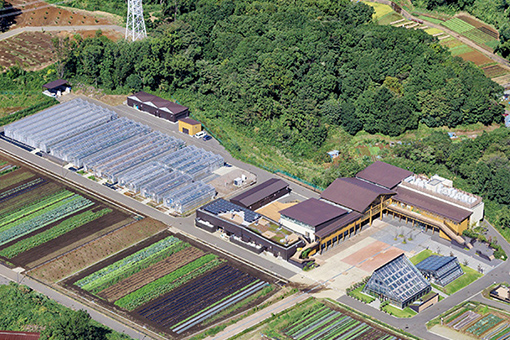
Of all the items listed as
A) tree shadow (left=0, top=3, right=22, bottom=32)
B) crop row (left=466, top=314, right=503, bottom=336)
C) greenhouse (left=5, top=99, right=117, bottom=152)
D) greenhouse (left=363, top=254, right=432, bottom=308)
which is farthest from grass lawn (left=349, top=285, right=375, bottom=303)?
tree shadow (left=0, top=3, right=22, bottom=32)

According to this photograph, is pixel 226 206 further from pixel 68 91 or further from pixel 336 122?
pixel 68 91

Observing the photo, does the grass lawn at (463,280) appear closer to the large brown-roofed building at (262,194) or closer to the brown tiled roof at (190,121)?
the large brown-roofed building at (262,194)

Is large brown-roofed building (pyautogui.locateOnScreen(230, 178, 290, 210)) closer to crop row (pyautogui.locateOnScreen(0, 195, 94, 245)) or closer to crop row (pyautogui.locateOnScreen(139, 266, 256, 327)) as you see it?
crop row (pyautogui.locateOnScreen(139, 266, 256, 327))

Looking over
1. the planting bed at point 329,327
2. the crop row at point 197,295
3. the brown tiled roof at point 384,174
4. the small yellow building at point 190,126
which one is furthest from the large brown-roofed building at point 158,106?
the planting bed at point 329,327

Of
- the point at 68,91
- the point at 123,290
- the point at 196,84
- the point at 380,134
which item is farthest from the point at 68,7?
the point at 123,290

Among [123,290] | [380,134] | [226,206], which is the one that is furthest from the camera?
[380,134]
